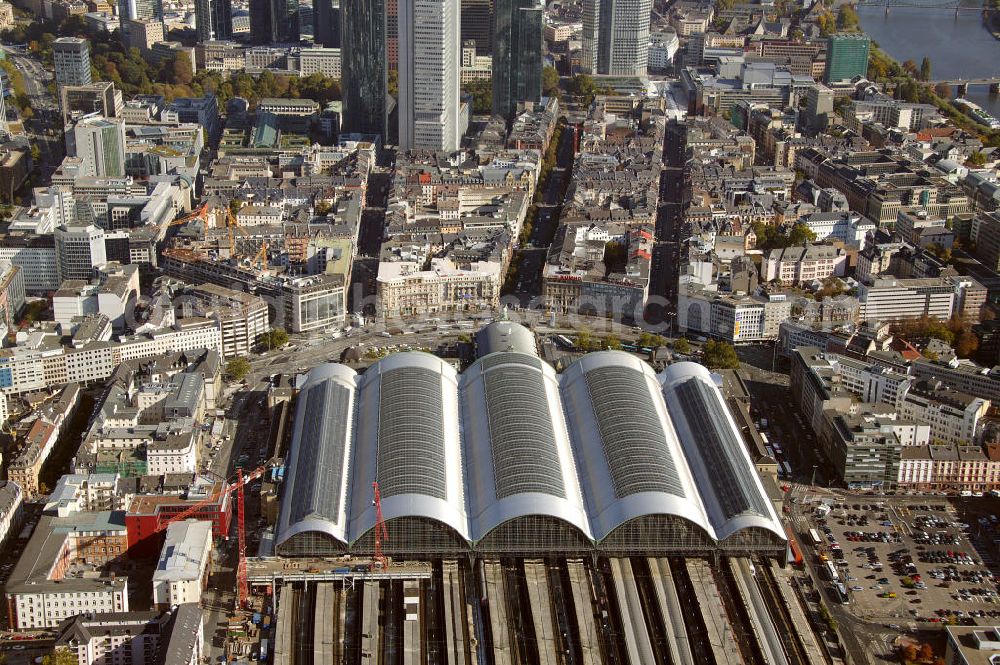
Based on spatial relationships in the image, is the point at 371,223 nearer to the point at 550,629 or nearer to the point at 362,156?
the point at 362,156

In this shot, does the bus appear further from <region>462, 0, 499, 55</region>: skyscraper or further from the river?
the river

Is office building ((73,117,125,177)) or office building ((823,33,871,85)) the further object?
office building ((823,33,871,85))

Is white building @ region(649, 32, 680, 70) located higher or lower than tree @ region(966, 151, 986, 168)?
higher

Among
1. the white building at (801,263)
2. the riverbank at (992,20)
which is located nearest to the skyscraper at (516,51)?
the white building at (801,263)

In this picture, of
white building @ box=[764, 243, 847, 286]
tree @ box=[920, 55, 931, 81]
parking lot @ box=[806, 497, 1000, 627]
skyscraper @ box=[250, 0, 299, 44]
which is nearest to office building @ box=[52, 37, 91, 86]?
skyscraper @ box=[250, 0, 299, 44]

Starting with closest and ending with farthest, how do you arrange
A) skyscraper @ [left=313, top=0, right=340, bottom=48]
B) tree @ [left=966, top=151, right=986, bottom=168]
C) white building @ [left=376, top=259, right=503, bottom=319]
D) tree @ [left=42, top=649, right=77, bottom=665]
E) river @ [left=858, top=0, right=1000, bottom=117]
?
tree @ [left=42, top=649, right=77, bottom=665], white building @ [left=376, top=259, right=503, bottom=319], tree @ [left=966, top=151, right=986, bottom=168], skyscraper @ [left=313, top=0, right=340, bottom=48], river @ [left=858, top=0, right=1000, bottom=117]

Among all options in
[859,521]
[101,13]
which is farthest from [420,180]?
[101,13]

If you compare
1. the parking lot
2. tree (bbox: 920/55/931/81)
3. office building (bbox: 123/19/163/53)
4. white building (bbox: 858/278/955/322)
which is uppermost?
office building (bbox: 123/19/163/53)

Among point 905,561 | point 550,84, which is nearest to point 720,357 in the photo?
point 905,561
